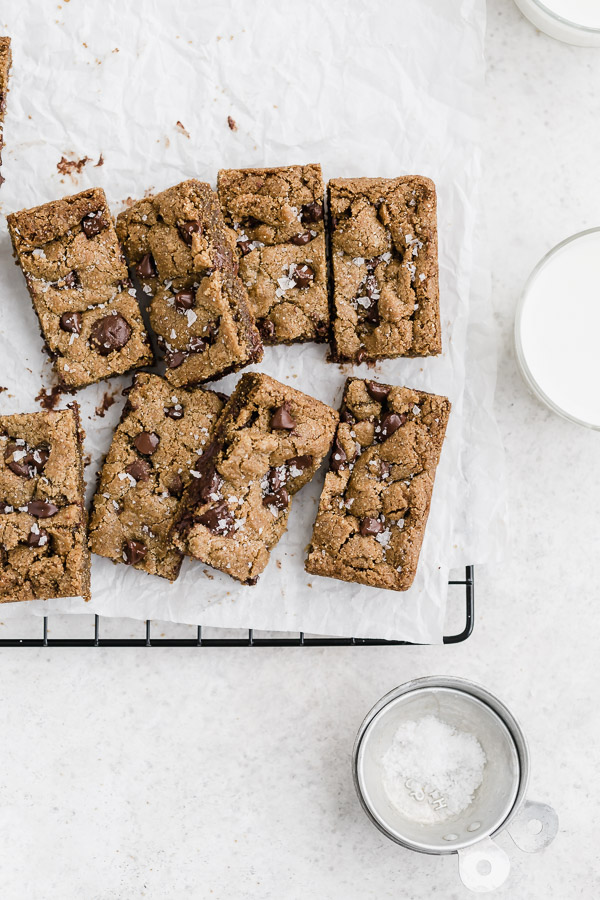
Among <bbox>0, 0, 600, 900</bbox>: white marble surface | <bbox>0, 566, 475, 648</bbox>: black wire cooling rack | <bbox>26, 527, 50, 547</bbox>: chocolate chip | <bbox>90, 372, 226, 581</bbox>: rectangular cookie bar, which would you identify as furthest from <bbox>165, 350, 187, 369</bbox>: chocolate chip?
<bbox>0, 0, 600, 900</bbox>: white marble surface

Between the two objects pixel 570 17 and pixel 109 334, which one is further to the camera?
pixel 570 17

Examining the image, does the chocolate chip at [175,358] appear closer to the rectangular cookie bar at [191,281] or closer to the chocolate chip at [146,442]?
the rectangular cookie bar at [191,281]

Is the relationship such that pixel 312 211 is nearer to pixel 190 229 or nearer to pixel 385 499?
pixel 190 229

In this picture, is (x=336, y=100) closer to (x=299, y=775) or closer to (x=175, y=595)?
(x=175, y=595)

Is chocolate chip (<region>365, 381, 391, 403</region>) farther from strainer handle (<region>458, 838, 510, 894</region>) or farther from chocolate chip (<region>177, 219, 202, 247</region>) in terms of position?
strainer handle (<region>458, 838, 510, 894</region>)

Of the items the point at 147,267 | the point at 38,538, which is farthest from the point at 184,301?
the point at 38,538

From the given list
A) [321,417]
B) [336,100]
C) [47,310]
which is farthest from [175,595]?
[336,100]
